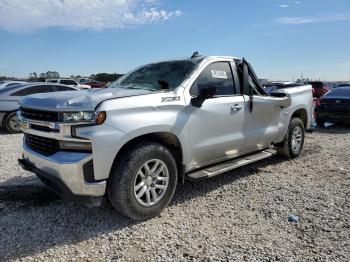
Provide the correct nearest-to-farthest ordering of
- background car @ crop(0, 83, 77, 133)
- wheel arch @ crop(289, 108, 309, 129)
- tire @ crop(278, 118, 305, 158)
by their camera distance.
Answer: tire @ crop(278, 118, 305, 158) < wheel arch @ crop(289, 108, 309, 129) < background car @ crop(0, 83, 77, 133)

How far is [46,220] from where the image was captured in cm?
414

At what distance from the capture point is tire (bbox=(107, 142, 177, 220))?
3.78m

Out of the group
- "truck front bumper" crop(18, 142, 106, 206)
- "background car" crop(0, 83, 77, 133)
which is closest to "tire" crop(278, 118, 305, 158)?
"truck front bumper" crop(18, 142, 106, 206)

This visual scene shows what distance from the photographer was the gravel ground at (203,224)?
11.3 feet

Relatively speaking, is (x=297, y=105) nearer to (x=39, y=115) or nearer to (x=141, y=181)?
(x=141, y=181)

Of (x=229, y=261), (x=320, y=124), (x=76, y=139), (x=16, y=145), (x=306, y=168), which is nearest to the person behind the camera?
(x=229, y=261)

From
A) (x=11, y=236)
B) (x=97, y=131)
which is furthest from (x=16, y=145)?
(x=97, y=131)

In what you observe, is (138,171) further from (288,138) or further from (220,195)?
(288,138)

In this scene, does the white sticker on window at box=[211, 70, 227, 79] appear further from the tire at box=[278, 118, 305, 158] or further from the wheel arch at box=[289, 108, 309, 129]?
the wheel arch at box=[289, 108, 309, 129]

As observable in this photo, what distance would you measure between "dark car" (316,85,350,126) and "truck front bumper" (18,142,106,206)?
436 inches

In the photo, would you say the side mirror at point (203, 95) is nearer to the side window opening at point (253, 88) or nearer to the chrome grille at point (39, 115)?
the side window opening at point (253, 88)

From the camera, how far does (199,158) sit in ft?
15.3

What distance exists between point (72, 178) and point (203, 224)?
5.15 ft

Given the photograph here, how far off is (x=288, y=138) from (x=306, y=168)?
0.67 metres
